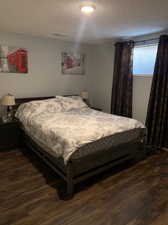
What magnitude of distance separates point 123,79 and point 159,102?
1.01 metres

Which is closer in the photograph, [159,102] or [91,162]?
[91,162]

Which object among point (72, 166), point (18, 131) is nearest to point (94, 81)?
point (18, 131)

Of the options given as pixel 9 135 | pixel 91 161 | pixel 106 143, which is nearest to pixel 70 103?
pixel 9 135

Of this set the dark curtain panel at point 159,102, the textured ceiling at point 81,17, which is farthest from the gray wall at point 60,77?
the textured ceiling at point 81,17

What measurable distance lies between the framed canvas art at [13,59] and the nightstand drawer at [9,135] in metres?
1.16

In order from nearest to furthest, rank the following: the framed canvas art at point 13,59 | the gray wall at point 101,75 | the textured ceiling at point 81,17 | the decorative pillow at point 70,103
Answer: the textured ceiling at point 81,17, the framed canvas art at point 13,59, the decorative pillow at point 70,103, the gray wall at point 101,75

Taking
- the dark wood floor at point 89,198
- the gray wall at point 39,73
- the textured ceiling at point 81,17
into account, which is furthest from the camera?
the gray wall at point 39,73

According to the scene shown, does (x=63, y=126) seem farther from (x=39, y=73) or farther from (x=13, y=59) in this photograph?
(x=13, y=59)

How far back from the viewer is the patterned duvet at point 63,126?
2.12 m

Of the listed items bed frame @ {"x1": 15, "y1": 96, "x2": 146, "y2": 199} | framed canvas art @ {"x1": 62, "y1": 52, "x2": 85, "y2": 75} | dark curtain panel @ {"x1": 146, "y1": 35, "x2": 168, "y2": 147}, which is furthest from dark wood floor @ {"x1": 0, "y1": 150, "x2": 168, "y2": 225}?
A: framed canvas art @ {"x1": 62, "y1": 52, "x2": 85, "y2": 75}

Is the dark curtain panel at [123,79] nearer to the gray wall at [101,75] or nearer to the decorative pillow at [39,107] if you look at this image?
the gray wall at [101,75]

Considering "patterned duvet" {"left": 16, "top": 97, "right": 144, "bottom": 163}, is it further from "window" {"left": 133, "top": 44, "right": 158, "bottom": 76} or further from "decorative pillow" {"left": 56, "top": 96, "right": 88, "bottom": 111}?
"window" {"left": 133, "top": 44, "right": 158, "bottom": 76}

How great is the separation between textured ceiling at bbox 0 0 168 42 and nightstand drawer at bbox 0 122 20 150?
1.80 meters

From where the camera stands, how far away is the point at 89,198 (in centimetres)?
204
